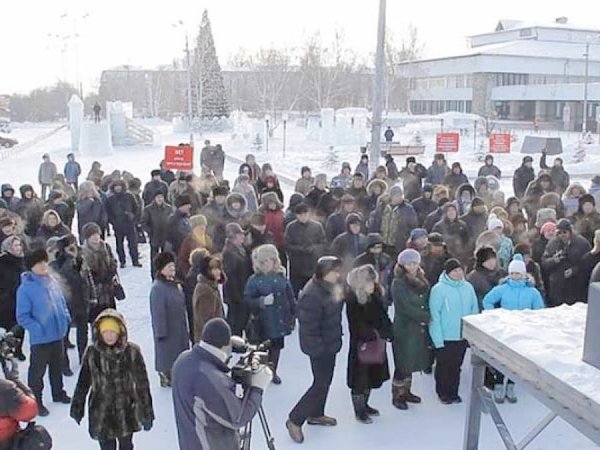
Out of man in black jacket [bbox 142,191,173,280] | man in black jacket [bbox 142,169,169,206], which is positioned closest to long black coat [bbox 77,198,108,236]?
man in black jacket [bbox 142,191,173,280]

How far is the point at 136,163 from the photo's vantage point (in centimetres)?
3197

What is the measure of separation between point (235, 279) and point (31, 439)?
3.90m

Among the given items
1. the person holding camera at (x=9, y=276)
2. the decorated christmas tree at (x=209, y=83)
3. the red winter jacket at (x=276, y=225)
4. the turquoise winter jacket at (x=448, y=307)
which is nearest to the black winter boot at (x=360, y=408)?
the turquoise winter jacket at (x=448, y=307)

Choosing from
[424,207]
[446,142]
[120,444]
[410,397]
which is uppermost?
[446,142]

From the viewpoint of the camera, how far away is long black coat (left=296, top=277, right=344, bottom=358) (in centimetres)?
597

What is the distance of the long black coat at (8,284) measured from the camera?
749cm

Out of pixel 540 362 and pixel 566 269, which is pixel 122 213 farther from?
pixel 540 362

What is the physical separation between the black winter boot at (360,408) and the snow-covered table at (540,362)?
80.5 inches

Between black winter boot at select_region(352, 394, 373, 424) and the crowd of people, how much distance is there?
10mm

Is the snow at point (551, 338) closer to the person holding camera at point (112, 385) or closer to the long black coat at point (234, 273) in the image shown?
the person holding camera at point (112, 385)

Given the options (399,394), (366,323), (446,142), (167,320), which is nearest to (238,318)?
(167,320)

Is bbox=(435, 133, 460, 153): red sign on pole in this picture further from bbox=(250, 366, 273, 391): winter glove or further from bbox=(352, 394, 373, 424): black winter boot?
bbox=(250, 366, 273, 391): winter glove

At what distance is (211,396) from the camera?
4.03m

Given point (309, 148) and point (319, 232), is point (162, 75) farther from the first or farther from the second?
point (319, 232)
